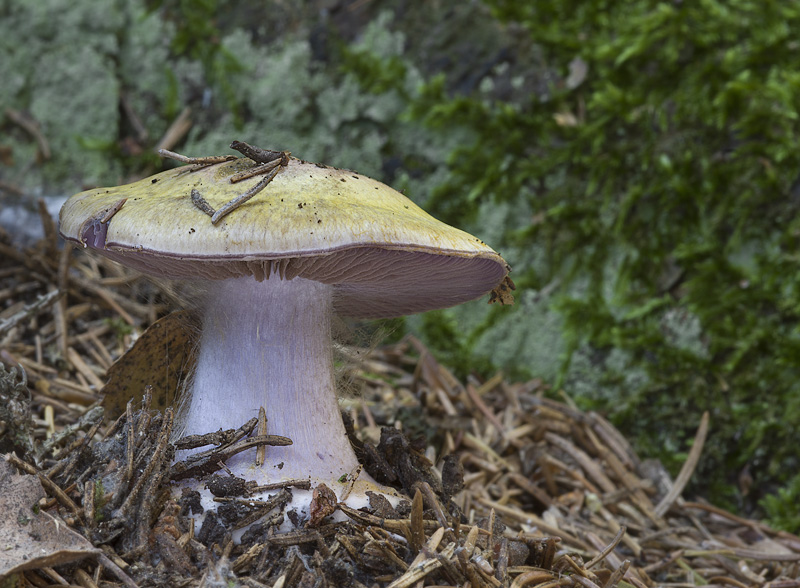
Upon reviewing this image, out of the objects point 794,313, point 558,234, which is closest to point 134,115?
point 558,234

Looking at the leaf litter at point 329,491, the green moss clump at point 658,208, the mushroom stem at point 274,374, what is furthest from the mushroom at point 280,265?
the green moss clump at point 658,208

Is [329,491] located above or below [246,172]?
below

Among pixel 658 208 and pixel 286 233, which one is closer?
pixel 286 233

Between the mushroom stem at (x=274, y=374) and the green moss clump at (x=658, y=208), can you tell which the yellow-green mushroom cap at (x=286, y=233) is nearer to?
the mushroom stem at (x=274, y=374)

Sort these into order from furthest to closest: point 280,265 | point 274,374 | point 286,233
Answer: point 274,374, point 280,265, point 286,233

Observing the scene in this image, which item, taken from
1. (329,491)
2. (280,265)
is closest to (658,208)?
(280,265)

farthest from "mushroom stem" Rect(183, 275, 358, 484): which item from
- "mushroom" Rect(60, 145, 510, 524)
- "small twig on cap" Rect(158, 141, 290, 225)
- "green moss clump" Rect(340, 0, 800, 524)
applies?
"green moss clump" Rect(340, 0, 800, 524)

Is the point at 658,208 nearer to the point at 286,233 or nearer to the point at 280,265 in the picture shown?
the point at 280,265

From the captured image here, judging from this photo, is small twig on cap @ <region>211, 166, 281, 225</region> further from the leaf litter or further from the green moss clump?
the green moss clump

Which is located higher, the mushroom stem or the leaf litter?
the mushroom stem
